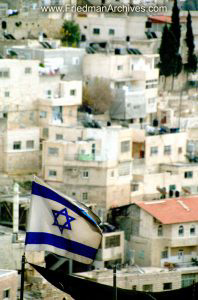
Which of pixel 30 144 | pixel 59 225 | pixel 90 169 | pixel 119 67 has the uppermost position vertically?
pixel 119 67

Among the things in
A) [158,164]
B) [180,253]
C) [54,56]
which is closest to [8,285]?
[180,253]

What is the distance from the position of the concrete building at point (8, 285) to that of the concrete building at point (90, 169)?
11124 millimetres

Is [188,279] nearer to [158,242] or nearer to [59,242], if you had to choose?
[158,242]

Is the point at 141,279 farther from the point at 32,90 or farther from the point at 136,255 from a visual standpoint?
the point at 32,90

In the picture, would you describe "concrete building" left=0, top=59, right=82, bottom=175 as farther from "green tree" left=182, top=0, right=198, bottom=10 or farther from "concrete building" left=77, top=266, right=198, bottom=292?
"green tree" left=182, top=0, right=198, bottom=10

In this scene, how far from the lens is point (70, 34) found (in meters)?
55.8

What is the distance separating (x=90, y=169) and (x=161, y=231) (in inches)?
98.6

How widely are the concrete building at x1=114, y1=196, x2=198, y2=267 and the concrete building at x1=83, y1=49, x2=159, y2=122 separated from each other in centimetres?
754

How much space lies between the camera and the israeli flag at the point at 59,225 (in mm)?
23734

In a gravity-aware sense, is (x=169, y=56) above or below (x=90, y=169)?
above

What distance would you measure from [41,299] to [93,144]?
850 centimetres

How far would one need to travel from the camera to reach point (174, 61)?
55.9 m

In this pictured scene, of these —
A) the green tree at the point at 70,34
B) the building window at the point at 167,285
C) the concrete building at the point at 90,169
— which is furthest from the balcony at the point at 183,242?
the green tree at the point at 70,34

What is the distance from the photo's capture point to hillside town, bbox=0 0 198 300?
4241 centimetres
